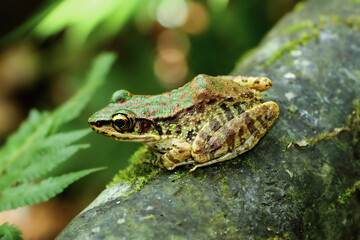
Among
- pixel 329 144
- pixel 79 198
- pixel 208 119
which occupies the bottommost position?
pixel 79 198

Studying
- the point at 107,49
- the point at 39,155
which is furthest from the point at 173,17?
the point at 39,155

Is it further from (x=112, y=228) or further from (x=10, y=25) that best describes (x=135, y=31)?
(x=112, y=228)

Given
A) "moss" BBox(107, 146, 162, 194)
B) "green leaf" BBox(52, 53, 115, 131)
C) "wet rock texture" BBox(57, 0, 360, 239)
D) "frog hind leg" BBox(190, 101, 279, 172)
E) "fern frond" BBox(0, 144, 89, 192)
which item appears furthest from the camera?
"green leaf" BBox(52, 53, 115, 131)

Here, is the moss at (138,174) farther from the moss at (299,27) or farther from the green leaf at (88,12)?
the moss at (299,27)

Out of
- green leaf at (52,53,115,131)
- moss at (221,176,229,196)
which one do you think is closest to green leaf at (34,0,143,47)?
green leaf at (52,53,115,131)

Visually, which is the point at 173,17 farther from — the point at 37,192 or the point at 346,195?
the point at 346,195

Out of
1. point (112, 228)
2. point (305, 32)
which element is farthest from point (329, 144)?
point (112, 228)

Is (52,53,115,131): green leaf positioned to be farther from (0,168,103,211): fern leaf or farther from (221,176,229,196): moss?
(221,176,229,196): moss
